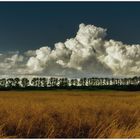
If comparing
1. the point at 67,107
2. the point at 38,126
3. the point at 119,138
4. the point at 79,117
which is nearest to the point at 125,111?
the point at 67,107

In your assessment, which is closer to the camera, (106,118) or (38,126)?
(38,126)

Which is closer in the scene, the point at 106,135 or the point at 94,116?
the point at 106,135

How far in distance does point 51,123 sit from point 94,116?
0.69 metres

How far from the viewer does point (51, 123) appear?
17.4ft

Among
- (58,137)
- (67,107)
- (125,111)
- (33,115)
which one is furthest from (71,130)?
(125,111)

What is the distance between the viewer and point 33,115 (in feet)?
17.6

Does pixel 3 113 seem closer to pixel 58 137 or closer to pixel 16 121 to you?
pixel 16 121

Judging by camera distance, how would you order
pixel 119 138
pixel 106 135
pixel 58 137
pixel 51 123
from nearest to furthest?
pixel 119 138 < pixel 106 135 < pixel 58 137 < pixel 51 123

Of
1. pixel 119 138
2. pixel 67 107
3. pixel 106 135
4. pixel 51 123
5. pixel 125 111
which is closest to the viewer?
pixel 119 138

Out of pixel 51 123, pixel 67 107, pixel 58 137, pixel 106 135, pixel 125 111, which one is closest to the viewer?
pixel 106 135

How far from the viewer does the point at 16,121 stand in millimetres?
5203

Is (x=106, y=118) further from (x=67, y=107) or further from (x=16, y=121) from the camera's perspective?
(x=16, y=121)

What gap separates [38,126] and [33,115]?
0.74 ft

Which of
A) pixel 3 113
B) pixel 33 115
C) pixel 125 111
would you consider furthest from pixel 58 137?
pixel 125 111
